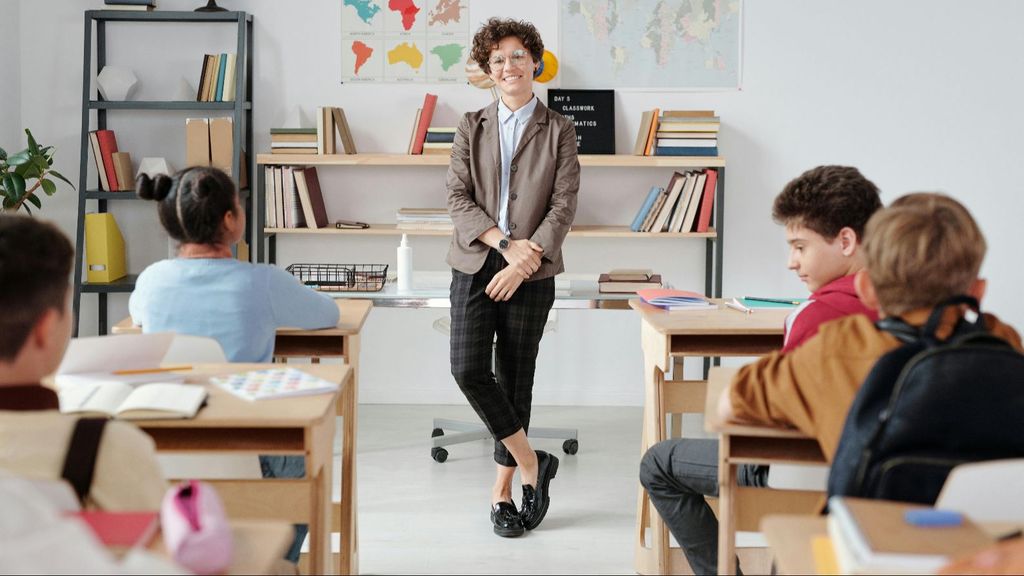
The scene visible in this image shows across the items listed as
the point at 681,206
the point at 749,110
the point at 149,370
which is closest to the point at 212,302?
the point at 149,370

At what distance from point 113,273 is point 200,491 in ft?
12.9

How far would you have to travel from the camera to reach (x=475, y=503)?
3936mm

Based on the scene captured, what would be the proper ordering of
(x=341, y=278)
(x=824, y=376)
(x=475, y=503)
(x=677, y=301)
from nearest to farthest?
(x=824, y=376) → (x=677, y=301) → (x=475, y=503) → (x=341, y=278)

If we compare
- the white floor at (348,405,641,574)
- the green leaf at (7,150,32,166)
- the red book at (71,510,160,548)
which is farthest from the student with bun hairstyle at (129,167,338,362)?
the green leaf at (7,150,32,166)

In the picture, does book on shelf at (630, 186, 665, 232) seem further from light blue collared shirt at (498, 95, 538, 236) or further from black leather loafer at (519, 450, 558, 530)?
black leather loafer at (519, 450, 558, 530)

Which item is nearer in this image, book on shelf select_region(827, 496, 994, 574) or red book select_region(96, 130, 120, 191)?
book on shelf select_region(827, 496, 994, 574)

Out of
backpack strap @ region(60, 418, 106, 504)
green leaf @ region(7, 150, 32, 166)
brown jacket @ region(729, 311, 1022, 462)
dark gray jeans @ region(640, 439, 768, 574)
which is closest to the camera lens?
backpack strap @ region(60, 418, 106, 504)

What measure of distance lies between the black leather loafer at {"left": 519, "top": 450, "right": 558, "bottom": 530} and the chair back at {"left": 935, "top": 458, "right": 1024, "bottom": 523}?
2.11 metres

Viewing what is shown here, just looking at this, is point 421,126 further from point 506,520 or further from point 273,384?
point 273,384

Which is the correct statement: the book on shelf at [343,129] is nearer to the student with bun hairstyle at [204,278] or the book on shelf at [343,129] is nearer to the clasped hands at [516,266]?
the clasped hands at [516,266]

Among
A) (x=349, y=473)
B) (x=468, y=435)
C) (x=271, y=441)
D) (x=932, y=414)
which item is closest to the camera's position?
(x=932, y=414)

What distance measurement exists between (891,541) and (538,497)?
7.61 ft

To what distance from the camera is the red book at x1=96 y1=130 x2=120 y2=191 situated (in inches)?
201

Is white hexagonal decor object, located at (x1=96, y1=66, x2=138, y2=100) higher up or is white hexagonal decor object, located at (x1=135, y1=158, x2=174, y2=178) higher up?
white hexagonal decor object, located at (x1=96, y1=66, x2=138, y2=100)
